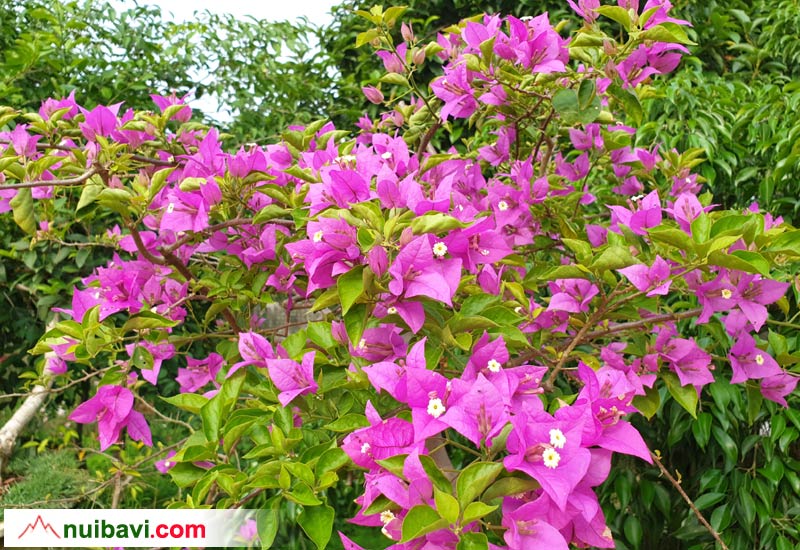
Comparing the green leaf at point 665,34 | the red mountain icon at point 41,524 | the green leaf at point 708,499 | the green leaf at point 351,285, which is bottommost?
the green leaf at point 708,499

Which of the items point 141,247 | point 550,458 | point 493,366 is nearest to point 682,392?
point 493,366

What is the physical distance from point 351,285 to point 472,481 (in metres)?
0.27

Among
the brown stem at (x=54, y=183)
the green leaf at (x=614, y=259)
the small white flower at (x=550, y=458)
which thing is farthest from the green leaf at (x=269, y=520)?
the brown stem at (x=54, y=183)

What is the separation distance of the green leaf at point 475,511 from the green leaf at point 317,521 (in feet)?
0.65

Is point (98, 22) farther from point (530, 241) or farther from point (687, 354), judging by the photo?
→ point (687, 354)

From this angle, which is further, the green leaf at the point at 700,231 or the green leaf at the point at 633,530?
the green leaf at the point at 633,530

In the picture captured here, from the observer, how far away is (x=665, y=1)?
3.96ft

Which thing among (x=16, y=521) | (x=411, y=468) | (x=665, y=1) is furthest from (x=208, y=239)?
(x=665, y=1)

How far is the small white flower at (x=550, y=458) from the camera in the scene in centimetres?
72

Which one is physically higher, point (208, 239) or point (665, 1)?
point (665, 1)

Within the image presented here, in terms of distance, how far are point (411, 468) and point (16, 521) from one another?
968mm

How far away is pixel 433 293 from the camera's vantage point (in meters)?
0.81

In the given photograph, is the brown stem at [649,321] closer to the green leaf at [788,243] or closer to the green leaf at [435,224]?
the green leaf at [788,243]

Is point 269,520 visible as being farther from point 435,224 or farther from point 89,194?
point 89,194
